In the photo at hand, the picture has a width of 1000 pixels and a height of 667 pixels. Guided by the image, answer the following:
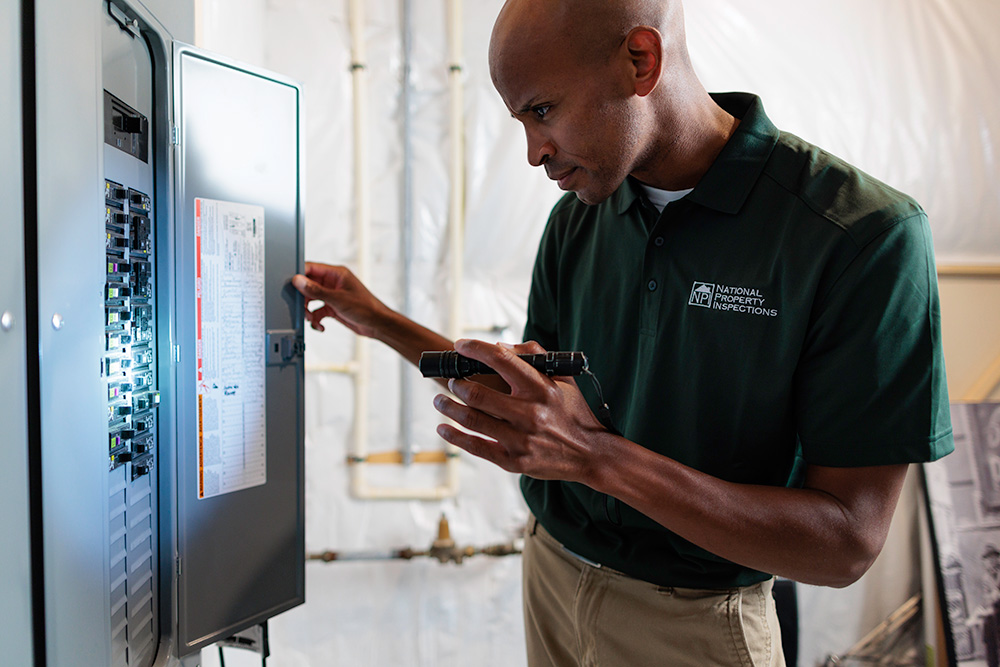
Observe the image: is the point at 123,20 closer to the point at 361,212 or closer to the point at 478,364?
the point at 478,364

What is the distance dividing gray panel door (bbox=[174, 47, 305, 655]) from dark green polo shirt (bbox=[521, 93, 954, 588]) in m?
Result: 0.41

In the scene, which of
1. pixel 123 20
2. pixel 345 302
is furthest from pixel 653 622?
pixel 123 20

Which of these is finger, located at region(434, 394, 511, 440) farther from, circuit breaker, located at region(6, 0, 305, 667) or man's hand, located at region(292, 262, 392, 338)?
man's hand, located at region(292, 262, 392, 338)

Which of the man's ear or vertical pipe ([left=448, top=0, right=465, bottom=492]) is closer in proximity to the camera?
the man's ear

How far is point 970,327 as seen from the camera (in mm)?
1926

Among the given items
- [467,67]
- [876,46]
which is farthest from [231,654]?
[876,46]

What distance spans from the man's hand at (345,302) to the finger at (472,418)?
0.50 m

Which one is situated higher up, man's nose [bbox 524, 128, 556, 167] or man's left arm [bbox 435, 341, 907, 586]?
man's nose [bbox 524, 128, 556, 167]

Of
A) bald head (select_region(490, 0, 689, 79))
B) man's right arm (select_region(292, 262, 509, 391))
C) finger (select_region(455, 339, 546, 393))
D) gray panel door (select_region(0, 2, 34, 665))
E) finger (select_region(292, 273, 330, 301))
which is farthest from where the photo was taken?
man's right arm (select_region(292, 262, 509, 391))

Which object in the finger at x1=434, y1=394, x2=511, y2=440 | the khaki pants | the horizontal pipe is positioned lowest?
the khaki pants

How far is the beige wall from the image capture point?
6.29 ft

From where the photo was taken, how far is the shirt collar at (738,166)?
841mm

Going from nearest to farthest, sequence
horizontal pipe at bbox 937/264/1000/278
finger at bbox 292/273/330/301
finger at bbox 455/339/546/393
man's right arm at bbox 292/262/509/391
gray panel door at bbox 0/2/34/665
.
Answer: gray panel door at bbox 0/2/34/665 < finger at bbox 455/339/546/393 < finger at bbox 292/273/330/301 < man's right arm at bbox 292/262/509/391 < horizontal pipe at bbox 937/264/1000/278

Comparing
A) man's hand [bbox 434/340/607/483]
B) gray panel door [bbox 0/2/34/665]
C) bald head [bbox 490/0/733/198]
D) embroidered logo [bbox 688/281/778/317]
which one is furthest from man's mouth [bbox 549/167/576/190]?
gray panel door [bbox 0/2/34/665]
